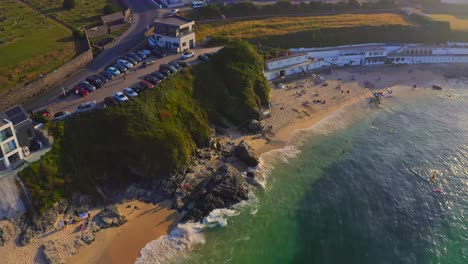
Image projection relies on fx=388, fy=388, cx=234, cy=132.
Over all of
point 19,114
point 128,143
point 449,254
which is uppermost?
point 19,114

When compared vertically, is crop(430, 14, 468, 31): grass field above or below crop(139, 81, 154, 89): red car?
above

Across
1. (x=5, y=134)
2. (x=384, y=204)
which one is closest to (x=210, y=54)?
(x=5, y=134)

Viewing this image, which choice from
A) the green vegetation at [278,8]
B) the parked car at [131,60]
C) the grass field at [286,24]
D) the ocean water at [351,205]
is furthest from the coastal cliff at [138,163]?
the green vegetation at [278,8]

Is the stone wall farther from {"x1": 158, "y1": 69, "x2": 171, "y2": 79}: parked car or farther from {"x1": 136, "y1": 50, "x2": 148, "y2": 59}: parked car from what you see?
{"x1": 158, "y1": 69, "x2": 171, "y2": 79}: parked car

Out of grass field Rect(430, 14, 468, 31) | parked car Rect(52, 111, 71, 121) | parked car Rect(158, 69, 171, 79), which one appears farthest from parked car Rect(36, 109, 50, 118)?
grass field Rect(430, 14, 468, 31)

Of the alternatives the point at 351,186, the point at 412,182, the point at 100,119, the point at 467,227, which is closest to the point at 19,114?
the point at 100,119

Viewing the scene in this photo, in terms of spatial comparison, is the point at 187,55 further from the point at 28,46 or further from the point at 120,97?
the point at 28,46

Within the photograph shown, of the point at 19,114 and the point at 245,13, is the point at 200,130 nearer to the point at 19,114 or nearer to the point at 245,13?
the point at 19,114

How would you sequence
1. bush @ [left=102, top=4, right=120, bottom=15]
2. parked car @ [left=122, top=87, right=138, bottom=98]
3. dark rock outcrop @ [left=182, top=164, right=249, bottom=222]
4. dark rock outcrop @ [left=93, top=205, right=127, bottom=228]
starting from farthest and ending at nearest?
bush @ [left=102, top=4, right=120, bottom=15] < parked car @ [left=122, top=87, right=138, bottom=98] < dark rock outcrop @ [left=182, top=164, right=249, bottom=222] < dark rock outcrop @ [left=93, top=205, right=127, bottom=228]
